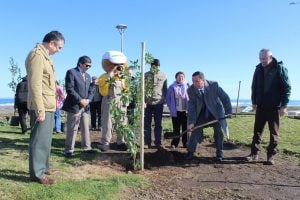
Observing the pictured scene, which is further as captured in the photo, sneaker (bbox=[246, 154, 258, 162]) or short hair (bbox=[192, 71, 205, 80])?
sneaker (bbox=[246, 154, 258, 162])

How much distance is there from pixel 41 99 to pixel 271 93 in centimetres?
439

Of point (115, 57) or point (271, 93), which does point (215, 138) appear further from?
point (115, 57)

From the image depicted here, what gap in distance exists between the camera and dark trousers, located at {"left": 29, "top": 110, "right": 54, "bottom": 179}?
5.46 meters

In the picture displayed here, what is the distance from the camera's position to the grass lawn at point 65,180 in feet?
16.8

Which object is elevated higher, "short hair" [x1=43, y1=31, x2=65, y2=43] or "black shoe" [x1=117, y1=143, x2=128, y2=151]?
"short hair" [x1=43, y1=31, x2=65, y2=43]

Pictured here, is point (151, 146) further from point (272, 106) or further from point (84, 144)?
point (272, 106)

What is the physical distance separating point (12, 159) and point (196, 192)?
125 inches

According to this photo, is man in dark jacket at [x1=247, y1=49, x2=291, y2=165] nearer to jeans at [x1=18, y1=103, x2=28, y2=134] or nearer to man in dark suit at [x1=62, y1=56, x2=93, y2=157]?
man in dark suit at [x1=62, y1=56, x2=93, y2=157]

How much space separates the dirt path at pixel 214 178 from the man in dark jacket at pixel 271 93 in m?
0.49

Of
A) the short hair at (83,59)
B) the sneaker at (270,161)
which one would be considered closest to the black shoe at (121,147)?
the short hair at (83,59)

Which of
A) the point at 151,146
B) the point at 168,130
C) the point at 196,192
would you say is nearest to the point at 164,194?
the point at 196,192

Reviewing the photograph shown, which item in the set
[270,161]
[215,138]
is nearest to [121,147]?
[215,138]

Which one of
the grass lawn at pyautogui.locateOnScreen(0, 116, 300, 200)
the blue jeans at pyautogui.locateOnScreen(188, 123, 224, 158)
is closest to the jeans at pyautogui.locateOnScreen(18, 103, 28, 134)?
the grass lawn at pyautogui.locateOnScreen(0, 116, 300, 200)

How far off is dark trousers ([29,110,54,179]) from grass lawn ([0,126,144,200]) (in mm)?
207
